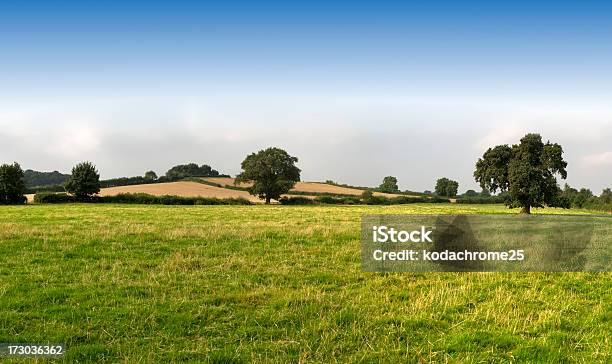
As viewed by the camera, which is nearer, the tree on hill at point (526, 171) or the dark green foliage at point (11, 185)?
the tree on hill at point (526, 171)

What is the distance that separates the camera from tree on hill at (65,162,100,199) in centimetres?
8212

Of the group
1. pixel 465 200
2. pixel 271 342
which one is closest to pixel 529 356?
pixel 271 342

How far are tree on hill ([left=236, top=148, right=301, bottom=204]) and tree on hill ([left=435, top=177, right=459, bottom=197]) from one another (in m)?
66.1

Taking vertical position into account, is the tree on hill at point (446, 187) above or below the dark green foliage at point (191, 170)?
below

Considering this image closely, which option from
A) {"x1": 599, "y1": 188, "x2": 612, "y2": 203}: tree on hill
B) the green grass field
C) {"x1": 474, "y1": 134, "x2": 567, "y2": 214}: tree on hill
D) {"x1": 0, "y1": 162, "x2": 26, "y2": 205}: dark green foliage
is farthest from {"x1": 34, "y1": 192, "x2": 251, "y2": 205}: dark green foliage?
{"x1": 599, "y1": 188, "x2": 612, "y2": 203}: tree on hill

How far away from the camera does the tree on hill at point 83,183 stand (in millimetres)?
82125

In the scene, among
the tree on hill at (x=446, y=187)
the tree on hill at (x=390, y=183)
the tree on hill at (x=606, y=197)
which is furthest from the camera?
the tree on hill at (x=390, y=183)

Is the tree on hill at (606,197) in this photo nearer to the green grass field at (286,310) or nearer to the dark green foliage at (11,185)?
the green grass field at (286,310)

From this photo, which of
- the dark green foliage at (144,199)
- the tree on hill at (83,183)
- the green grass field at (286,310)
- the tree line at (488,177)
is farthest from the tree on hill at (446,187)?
the green grass field at (286,310)

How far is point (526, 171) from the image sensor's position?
53.8m

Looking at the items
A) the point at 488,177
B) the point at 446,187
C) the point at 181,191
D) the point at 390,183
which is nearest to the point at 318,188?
the point at 181,191

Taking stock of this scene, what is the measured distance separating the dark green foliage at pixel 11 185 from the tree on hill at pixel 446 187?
111 m

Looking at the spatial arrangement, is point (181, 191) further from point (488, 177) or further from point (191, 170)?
point (191, 170)

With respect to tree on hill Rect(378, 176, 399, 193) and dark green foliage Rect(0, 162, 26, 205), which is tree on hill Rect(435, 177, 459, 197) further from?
dark green foliage Rect(0, 162, 26, 205)
